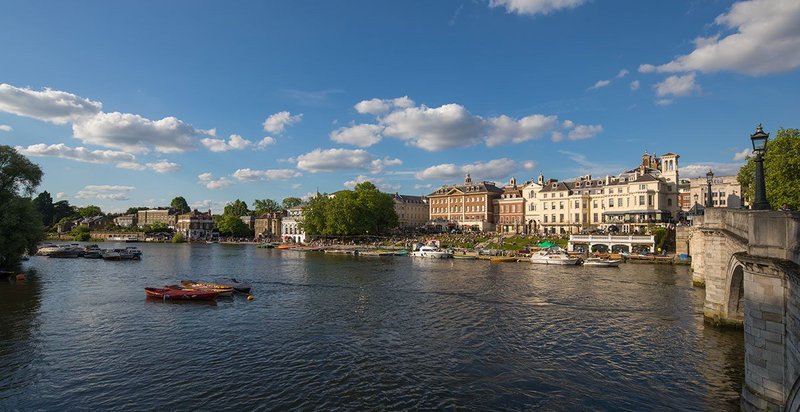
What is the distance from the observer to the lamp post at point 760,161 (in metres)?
12.9

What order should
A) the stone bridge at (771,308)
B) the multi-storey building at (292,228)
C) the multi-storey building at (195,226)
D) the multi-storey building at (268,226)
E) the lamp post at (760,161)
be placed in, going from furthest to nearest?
1. the multi-storey building at (195,226)
2. the multi-storey building at (268,226)
3. the multi-storey building at (292,228)
4. the lamp post at (760,161)
5. the stone bridge at (771,308)

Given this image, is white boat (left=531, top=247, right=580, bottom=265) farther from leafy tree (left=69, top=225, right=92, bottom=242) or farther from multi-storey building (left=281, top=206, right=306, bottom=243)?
leafy tree (left=69, top=225, right=92, bottom=242)

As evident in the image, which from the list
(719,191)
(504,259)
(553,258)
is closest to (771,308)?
(553,258)

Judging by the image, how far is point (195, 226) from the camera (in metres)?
192

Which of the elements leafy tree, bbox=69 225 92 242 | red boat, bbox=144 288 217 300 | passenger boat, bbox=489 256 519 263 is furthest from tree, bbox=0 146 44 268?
leafy tree, bbox=69 225 92 242

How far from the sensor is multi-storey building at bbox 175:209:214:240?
19000 centimetres

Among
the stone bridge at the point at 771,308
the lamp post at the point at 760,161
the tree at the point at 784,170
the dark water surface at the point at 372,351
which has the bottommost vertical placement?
the dark water surface at the point at 372,351

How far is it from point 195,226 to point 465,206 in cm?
13031

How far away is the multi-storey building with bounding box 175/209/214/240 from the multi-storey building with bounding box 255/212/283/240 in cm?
2649

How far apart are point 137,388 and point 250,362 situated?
14.9ft

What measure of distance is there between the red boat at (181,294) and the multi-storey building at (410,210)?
4636 inches

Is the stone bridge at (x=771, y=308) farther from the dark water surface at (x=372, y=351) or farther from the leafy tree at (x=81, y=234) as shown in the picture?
the leafy tree at (x=81, y=234)

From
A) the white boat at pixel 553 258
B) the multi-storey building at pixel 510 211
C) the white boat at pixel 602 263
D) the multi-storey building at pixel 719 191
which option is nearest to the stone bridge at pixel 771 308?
the white boat at pixel 602 263

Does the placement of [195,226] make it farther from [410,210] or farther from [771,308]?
[771,308]
